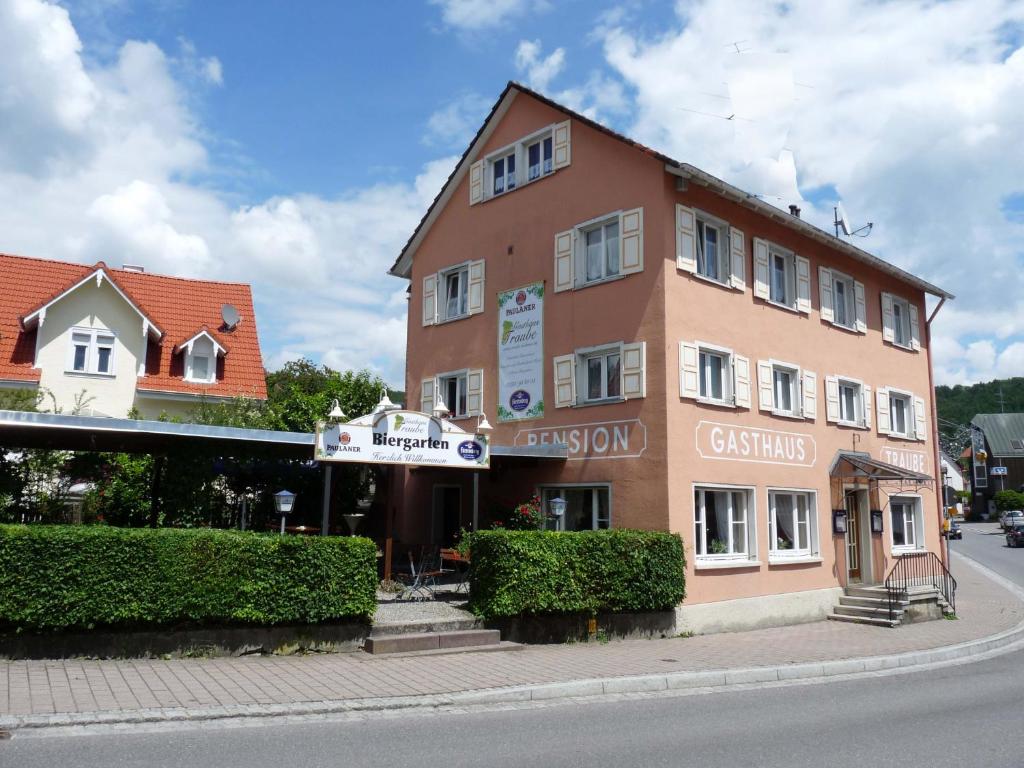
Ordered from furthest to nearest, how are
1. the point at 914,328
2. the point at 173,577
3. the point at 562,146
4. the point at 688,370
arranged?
the point at 914,328, the point at 562,146, the point at 688,370, the point at 173,577

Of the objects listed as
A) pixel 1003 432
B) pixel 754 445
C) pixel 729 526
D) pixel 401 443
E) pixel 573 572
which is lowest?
pixel 573 572

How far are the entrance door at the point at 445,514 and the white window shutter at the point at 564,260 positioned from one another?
5.76 metres

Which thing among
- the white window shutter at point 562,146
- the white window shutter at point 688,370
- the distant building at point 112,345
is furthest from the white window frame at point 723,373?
the distant building at point 112,345

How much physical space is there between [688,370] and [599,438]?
2.19 m

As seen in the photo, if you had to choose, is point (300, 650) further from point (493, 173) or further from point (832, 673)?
point (493, 173)

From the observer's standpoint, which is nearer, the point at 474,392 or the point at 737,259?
the point at 737,259

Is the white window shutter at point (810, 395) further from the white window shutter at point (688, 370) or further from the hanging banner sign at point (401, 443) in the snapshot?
the hanging banner sign at point (401, 443)

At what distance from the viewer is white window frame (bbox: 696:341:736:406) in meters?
16.5

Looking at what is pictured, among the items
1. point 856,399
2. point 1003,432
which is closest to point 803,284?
point 856,399

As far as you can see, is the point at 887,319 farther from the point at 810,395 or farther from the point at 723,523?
the point at 723,523

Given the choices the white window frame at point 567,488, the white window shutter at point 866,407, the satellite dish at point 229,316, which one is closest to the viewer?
the white window frame at point 567,488

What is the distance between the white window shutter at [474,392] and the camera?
19.7 metres

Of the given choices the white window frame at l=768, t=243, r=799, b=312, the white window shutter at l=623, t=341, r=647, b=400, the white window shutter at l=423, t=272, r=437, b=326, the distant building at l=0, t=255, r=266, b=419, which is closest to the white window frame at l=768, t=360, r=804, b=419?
the white window frame at l=768, t=243, r=799, b=312

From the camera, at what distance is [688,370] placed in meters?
16.0
